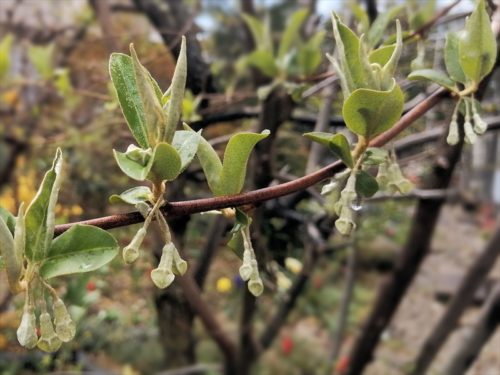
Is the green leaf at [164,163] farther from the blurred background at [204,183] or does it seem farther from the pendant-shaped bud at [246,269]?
the blurred background at [204,183]

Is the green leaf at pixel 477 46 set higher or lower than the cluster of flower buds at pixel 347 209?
higher

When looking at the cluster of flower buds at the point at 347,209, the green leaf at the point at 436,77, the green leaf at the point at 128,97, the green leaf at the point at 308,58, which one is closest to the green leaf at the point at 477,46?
the green leaf at the point at 436,77

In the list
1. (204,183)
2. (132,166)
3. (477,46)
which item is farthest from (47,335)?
(204,183)

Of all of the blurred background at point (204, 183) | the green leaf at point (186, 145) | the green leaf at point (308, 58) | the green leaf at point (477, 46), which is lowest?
the blurred background at point (204, 183)

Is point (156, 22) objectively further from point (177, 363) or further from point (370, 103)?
point (370, 103)

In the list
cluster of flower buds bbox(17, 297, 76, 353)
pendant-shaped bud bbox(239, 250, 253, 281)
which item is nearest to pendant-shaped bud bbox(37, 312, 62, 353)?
cluster of flower buds bbox(17, 297, 76, 353)

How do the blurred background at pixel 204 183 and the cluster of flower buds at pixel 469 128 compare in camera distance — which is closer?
the cluster of flower buds at pixel 469 128

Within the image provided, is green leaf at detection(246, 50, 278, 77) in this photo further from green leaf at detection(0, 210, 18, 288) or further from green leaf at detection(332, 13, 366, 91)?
green leaf at detection(0, 210, 18, 288)
